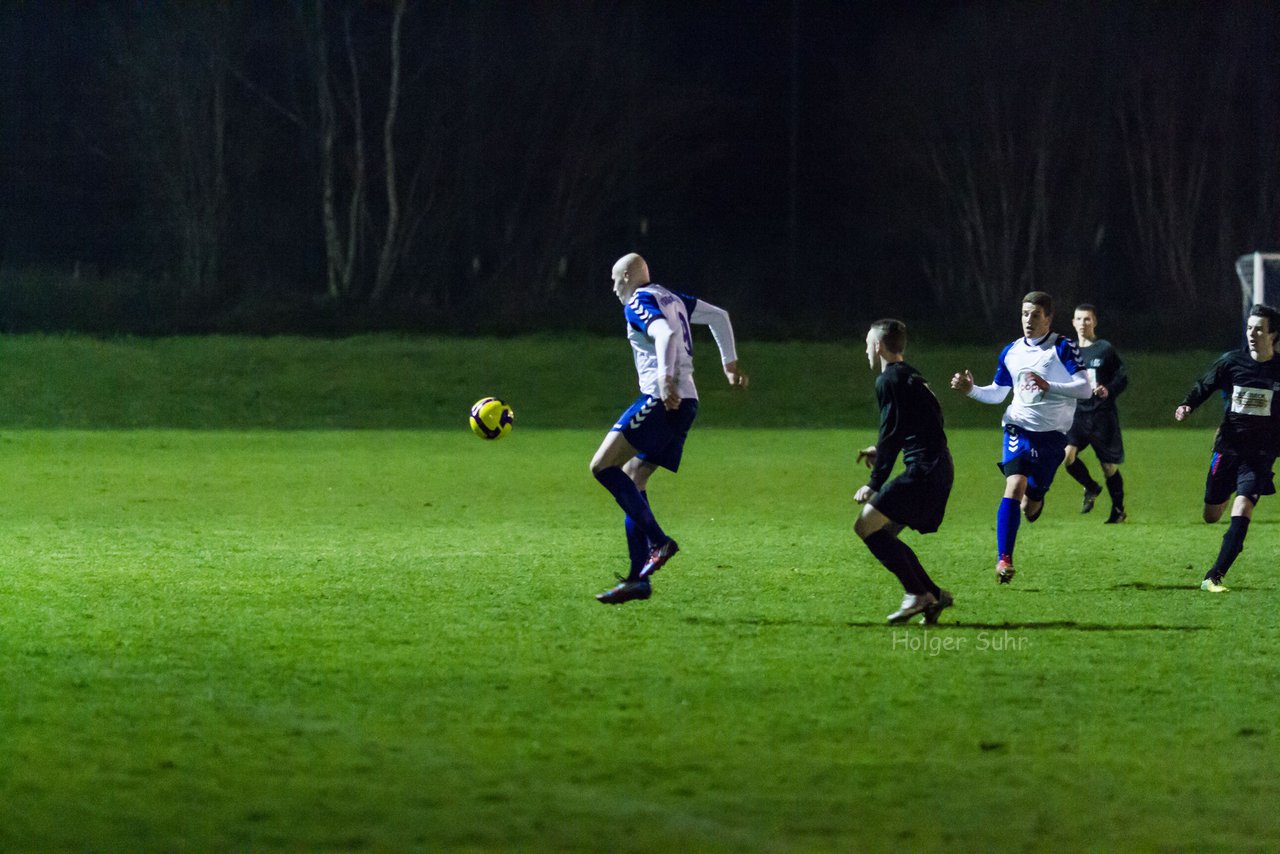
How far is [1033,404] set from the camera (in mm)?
10578

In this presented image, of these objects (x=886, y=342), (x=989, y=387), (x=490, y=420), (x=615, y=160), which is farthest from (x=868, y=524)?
(x=615, y=160)

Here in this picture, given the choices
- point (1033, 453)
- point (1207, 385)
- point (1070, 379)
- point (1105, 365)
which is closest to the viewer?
point (1070, 379)

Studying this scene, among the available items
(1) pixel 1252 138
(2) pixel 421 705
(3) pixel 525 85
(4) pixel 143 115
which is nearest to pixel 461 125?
(3) pixel 525 85

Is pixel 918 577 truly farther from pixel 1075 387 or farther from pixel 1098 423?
pixel 1098 423

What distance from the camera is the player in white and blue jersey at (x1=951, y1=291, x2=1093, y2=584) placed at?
10.3 meters

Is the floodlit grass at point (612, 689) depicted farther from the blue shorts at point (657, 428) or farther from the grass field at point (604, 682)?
the blue shorts at point (657, 428)

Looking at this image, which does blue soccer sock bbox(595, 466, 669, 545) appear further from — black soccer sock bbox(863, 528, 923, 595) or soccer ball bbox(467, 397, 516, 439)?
soccer ball bbox(467, 397, 516, 439)

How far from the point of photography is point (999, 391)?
1020cm

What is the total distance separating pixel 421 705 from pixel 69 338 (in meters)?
28.5

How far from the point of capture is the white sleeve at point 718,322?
32.3 feet

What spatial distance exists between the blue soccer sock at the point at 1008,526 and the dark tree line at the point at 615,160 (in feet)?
87.3

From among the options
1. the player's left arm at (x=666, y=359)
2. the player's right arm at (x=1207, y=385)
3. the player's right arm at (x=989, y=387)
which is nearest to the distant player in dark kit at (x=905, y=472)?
the player's right arm at (x=989, y=387)

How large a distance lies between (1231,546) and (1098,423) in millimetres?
5197

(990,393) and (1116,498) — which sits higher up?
(990,393)
